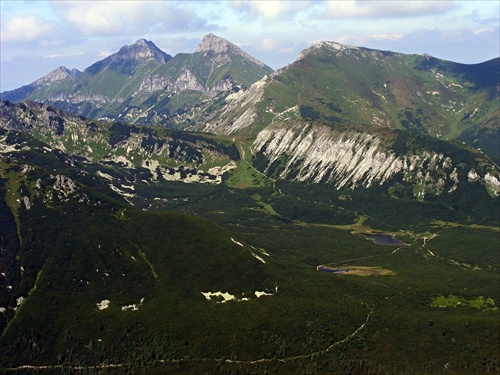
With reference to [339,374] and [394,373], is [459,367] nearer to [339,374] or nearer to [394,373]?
[394,373]

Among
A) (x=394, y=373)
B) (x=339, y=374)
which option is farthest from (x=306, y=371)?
(x=394, y=373)

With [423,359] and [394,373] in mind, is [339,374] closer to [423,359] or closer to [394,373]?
[394,373]

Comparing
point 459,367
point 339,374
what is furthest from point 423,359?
point 339,374

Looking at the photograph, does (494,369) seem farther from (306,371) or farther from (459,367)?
(306,371)

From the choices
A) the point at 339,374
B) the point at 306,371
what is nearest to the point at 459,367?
the point at 339,374

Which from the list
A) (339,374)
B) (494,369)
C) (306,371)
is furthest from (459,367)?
(306,371)

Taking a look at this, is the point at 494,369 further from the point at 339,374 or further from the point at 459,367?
the point at 339,374

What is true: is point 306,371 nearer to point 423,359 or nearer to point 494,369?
point 423,359
